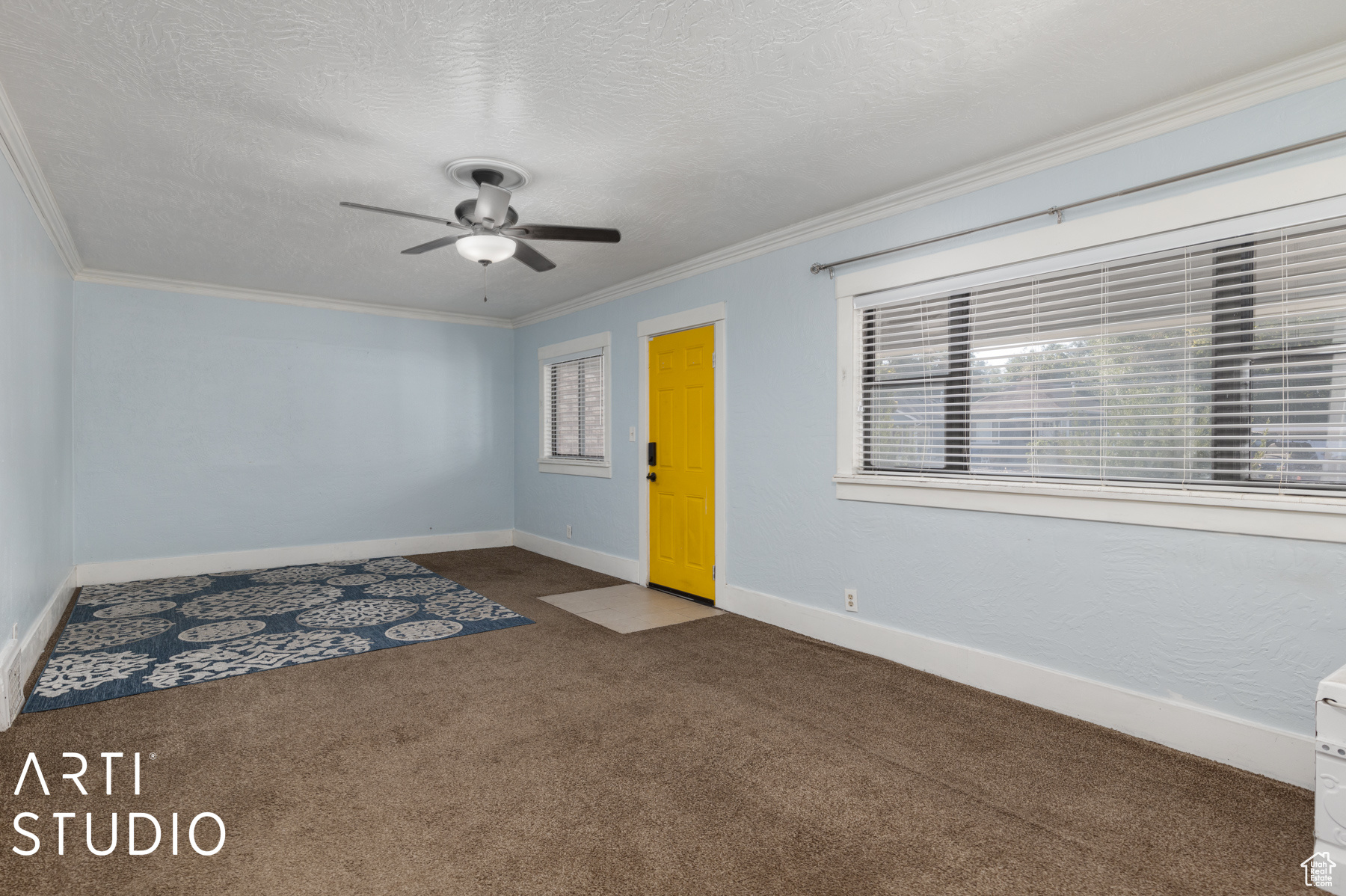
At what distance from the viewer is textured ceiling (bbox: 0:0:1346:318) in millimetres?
2164

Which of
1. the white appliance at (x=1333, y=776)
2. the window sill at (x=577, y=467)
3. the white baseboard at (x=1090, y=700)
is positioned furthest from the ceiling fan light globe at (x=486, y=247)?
the white appliance at (x=1333, y=776)

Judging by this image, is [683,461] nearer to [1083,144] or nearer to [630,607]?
[630,607]

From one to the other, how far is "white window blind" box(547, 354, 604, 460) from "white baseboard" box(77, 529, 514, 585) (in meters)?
1.33

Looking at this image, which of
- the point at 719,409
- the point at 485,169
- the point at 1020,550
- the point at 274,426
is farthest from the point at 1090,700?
the point at 274,426

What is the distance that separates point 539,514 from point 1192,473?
18.6ft

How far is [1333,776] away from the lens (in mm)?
1839

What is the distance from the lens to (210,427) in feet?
19.4

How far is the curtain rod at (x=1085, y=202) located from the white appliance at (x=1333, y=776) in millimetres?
1813

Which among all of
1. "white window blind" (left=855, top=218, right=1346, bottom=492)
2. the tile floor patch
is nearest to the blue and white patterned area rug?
the tile floor patch

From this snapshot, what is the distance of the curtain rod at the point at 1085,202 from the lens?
2398 mm

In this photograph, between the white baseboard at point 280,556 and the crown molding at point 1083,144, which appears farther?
the white baseboard at point 280,556

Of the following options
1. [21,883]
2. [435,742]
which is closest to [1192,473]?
[435,742]

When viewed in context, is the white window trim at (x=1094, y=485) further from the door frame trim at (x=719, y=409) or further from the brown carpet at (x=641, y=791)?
the door frame trim at (x=719, y=409)

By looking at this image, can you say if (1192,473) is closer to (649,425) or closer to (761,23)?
(761,23)
